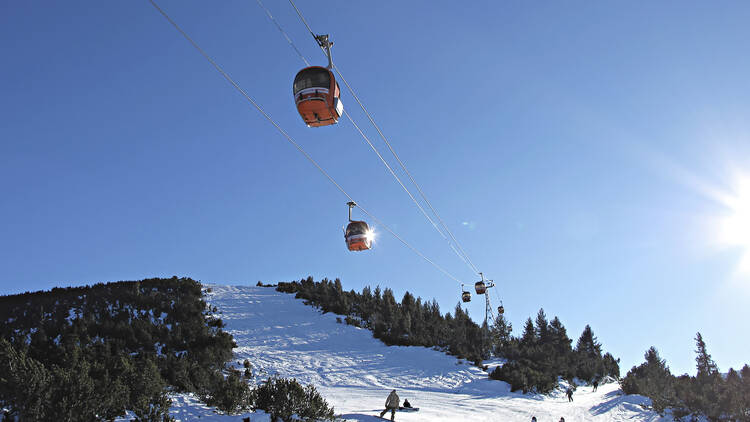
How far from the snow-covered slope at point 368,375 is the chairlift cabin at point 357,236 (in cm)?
692

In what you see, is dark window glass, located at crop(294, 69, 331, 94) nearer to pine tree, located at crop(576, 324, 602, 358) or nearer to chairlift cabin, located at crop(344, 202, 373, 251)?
chairlift cabin, located at crop(344, 202, 373, 251)

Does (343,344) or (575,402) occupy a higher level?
(343,344)

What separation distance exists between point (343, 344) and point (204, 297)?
670 inches

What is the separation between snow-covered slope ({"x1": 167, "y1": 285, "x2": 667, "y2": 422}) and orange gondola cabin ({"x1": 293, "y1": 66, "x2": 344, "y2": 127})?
1096cm

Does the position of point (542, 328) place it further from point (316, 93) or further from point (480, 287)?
point (316, 93)

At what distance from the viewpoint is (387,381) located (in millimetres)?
33844

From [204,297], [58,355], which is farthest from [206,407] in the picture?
[204,297]

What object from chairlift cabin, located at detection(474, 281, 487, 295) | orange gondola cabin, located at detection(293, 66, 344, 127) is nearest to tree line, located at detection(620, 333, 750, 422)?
chairlift cabin, located at detection(474, 281, 487, 295)

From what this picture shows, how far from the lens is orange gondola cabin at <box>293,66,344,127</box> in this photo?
11781 mm

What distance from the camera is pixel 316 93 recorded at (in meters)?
11.8

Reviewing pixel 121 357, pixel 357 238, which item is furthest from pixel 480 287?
pixel 121 357

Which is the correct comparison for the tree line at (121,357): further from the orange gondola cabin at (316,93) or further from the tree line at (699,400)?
the tree line at (699,400)

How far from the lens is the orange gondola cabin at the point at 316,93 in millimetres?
11781

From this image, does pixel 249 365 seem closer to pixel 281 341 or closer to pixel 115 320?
pixel 281 341
